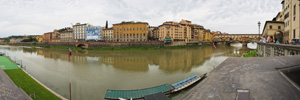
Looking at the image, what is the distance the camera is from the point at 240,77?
505 cm

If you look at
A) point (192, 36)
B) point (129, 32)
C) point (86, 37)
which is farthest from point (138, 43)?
point (192, 36)

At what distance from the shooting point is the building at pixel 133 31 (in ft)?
217

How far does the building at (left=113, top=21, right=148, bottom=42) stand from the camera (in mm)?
66062

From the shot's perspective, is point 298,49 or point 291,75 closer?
point 291,75

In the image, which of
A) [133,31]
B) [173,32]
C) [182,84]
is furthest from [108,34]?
[182,84]

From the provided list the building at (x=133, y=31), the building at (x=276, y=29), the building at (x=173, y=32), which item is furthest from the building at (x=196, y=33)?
the building at (x=276, y=29)

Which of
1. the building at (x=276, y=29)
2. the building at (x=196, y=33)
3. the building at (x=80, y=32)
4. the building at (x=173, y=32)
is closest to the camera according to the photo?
the building at (x=276, y=29)

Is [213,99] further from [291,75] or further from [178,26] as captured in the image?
[178,26]

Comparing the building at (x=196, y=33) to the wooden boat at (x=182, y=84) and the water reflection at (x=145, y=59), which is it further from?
the wooden boat at (x=182, y=84)

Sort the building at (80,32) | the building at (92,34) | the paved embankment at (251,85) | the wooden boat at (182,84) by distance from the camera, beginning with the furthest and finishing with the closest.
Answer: the building at (80,32)
the building at (92,34)
the wooden boat at (182,84)
the paved embankment at (251,85)

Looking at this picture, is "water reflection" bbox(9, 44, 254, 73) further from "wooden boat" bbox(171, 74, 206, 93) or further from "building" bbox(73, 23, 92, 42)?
"building" bbox(73, 23, 92, 42)

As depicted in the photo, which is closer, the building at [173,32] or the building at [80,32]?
the building at [173,32]

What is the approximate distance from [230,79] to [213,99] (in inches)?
65.5

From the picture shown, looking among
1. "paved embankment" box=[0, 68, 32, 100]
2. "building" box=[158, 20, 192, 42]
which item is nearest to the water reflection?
"paved embankment" box=[0, 68, 32, 100]
